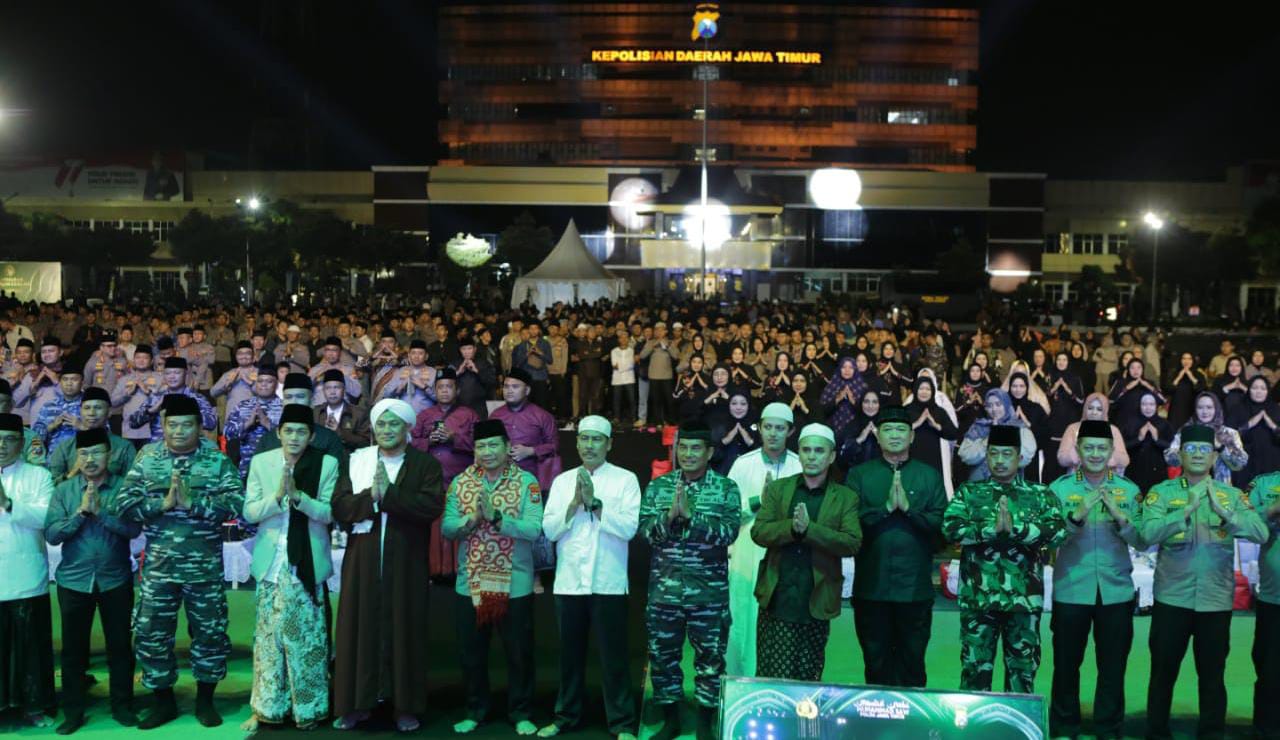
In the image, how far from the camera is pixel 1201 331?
167 feet

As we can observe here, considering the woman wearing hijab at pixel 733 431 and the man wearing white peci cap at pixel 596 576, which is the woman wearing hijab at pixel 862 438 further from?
the man wearing white peci cap at pixel 596 576

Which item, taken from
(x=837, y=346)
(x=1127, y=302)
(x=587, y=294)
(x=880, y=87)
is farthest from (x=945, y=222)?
(x=837, y=346)

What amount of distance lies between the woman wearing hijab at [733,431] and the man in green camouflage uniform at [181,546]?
412 centimetres

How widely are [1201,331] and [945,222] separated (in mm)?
25664

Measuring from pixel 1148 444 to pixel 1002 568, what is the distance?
6202 millimetres

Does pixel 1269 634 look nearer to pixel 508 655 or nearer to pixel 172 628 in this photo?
pixel 508 655

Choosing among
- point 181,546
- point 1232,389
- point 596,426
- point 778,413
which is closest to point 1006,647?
point 778,413

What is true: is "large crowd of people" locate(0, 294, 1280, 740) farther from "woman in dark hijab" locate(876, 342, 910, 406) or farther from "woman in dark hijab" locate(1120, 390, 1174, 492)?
"woman in dark hijab" locate(876, 342, 910, 406)

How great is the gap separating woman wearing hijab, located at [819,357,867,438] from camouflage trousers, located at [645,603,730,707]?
4850 millimetres

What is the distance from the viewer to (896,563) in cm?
682

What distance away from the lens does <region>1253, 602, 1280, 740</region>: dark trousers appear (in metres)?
6.96

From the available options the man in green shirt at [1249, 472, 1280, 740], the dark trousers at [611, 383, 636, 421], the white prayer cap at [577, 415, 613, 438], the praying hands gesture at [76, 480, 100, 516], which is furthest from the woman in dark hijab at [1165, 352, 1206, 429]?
the praying hands gesture at [76, 480, 100, 516]

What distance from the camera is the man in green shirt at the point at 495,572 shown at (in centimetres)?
709

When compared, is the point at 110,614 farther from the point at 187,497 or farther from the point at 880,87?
the point at 880,87
